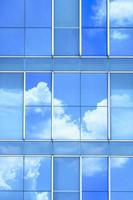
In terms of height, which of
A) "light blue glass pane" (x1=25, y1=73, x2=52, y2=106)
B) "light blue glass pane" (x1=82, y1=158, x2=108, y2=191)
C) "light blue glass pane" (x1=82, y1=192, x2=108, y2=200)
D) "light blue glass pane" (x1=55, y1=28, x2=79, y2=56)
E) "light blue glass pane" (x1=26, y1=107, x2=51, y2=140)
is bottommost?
"light blue glass pane" (x1=82, y1=192, x2=108, y2=200)

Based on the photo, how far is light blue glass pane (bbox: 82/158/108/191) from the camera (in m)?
24.8

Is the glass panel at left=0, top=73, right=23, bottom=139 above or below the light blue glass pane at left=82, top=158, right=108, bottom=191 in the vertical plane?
above

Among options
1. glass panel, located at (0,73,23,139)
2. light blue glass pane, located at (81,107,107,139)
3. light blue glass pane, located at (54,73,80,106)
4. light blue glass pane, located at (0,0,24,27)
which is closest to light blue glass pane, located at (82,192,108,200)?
light blue glass pane, located at (81,107,107,139)

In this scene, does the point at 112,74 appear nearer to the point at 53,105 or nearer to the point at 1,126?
the point at 53,105

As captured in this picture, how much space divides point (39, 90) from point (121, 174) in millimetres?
4777

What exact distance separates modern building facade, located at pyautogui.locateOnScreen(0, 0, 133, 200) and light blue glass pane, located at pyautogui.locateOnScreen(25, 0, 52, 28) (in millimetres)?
42

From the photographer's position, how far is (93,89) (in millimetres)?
25156

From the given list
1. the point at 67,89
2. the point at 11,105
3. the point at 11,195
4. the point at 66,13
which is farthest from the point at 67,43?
the point at 11,195

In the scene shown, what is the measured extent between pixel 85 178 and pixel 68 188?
2.61ft

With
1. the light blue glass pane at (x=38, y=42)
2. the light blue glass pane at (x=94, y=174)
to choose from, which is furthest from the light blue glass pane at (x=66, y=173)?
the light blue glass pane at (x=38, y=42)

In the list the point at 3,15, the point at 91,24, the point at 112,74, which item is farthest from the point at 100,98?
the point at 3,15

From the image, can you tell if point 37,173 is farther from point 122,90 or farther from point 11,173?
point 122,90

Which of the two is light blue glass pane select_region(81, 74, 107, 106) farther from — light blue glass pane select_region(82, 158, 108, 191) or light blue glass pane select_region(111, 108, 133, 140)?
light blue glass pane select_region(82, 158, 108, 191)

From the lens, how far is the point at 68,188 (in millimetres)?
24734
